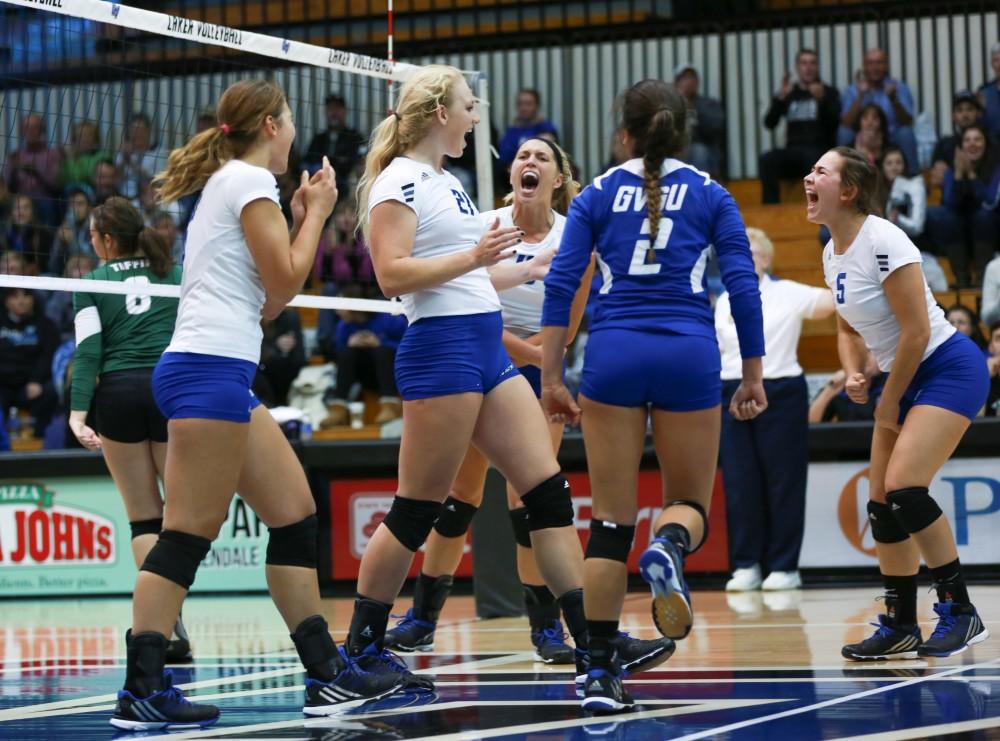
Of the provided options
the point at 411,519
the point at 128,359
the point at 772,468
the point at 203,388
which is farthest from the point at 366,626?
the point at 772,468

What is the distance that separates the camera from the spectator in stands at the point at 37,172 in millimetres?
13591

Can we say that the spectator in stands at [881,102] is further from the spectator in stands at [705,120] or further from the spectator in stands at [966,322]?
the spectator in stands at [966,322]

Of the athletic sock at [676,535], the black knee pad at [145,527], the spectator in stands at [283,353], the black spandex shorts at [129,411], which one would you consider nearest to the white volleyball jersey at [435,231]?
the athletic sock at [676,535]

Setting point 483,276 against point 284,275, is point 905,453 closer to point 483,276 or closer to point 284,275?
point 483,276

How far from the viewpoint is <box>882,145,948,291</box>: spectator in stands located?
39.0ft

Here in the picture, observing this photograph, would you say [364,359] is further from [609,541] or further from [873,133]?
[609,541]

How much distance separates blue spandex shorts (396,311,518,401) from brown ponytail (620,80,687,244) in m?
0.65

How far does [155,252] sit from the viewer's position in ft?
21.4

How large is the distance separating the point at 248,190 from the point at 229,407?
2.17 feet

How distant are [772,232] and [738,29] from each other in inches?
86.0

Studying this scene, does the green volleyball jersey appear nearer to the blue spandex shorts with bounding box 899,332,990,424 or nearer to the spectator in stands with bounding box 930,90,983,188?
the blue spandex shorts with bounding box 899,332,990,424

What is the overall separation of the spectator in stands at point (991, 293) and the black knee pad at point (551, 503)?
21.9 ft

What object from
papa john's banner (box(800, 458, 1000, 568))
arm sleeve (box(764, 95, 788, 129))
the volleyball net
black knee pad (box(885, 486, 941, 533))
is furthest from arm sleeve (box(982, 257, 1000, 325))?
black knee pad (box(885, 486, 941, 533))

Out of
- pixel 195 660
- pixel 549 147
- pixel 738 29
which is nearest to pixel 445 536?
pixel 195 660
